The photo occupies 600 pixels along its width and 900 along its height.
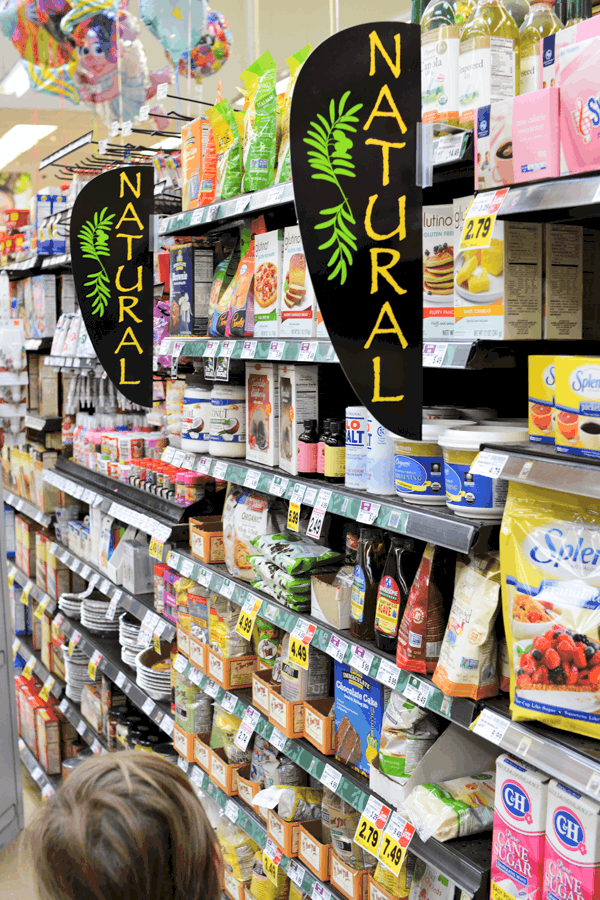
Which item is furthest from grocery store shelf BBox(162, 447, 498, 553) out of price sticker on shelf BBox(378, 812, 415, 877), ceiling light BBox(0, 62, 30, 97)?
ceiling light BBox(0, 62, 30, 97)

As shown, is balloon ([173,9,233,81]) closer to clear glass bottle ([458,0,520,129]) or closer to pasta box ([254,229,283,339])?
pasta box ([254,229,283,339])

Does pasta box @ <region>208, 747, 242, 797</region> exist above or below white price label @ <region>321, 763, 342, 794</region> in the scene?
below

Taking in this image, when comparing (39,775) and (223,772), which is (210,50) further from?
(39,775)

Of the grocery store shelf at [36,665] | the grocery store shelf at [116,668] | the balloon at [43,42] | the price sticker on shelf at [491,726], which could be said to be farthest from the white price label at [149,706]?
the balloon at [43,42]

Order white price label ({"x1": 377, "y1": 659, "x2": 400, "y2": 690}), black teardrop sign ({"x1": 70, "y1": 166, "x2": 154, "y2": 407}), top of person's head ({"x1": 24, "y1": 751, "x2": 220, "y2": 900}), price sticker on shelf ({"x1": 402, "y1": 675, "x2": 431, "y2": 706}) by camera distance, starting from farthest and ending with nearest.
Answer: black teardrop sign ({"x1": 70, "y1": 166, "x2": 154, "y2": 407}) → white price label ({"x1": 377, "y1": 659, "x2": 400, "y2": 690}) → price sticker on shelf ({"x1": 402, "y1": 675, "x2": 431, "y2": 706}) → top of person's head ({"x1": 24, "y1": 751, "x2": 220, "y2": 900})

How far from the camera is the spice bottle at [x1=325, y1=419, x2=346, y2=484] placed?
224 centimetres

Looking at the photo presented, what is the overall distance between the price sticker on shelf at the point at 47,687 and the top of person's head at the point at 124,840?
4.14 m

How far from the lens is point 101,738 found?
4.28 metres

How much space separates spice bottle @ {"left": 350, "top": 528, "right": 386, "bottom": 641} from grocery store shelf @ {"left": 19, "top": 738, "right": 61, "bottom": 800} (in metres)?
3.17

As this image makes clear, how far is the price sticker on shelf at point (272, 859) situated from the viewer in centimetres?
256

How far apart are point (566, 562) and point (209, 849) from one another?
78 cm

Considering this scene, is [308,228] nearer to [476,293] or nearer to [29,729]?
[476,293]

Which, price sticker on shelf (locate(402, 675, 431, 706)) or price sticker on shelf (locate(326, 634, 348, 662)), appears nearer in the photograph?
price sticker on shelf (locate(402, 675, 431, 706))

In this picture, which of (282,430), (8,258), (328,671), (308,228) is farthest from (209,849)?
(8,258)
